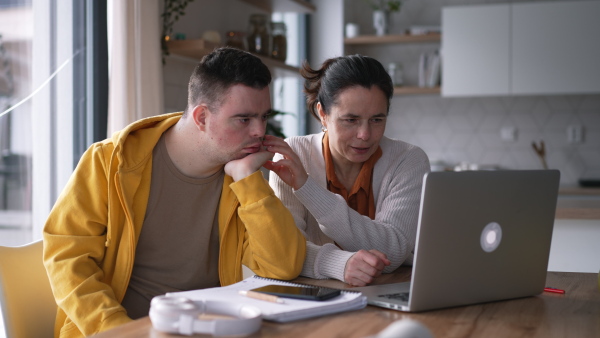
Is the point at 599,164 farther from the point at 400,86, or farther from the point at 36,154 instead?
the point at 36,154

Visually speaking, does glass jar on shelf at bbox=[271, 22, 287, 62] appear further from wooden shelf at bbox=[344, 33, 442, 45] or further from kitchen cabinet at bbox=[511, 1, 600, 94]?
kitchen cabinet at bbox=[511, 1, 600, 94]

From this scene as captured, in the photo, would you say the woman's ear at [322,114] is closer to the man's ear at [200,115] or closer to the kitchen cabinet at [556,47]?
the man's ear at [200,115]

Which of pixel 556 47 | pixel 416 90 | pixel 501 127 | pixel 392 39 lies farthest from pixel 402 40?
pixel 556 47

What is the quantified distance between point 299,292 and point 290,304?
0.08 m

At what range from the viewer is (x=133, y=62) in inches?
103

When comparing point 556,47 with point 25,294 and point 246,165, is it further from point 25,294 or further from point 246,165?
point 25,294

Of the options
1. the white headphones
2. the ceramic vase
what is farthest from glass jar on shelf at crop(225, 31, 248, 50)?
the white headphones

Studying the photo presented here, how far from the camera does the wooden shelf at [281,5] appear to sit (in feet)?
12.7

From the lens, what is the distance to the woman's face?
2010mm

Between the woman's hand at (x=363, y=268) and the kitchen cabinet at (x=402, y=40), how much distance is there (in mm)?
3639

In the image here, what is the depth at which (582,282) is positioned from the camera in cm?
165

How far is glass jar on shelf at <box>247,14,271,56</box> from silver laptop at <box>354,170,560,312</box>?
2.38 metres

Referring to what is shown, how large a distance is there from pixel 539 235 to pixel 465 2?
423 centimetres

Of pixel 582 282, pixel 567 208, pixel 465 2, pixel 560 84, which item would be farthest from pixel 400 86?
pixel 582 282
